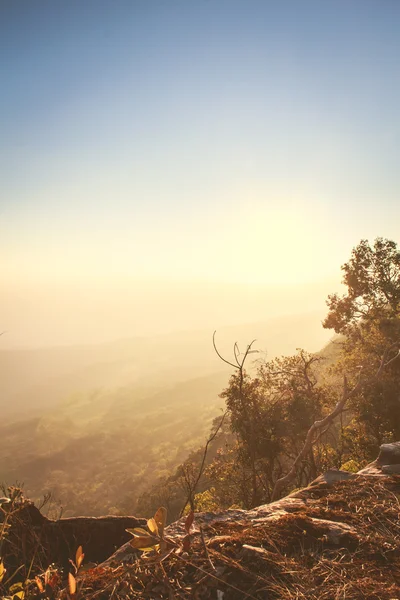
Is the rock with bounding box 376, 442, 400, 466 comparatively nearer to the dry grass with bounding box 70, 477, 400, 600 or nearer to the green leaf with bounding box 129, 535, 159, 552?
the dry grass with bounding box 70, 477, 400, 600

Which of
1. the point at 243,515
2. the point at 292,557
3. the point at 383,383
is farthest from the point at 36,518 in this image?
the point at 383,383

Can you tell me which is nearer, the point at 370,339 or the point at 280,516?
the point at 280,516

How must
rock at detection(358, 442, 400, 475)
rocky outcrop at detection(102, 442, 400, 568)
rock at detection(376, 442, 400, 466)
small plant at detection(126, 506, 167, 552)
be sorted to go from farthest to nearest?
1. rock at detection(376, 442, 400, 466)
2. rock at detection(358, 442, 400, 475)
3. rocky outcrop at detection(102, 442, 400, 568)
4. small plant at detection(126, 506, 167, 552)

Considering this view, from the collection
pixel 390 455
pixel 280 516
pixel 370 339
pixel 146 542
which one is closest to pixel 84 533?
pixel 280 516

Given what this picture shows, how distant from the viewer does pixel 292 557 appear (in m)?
2.99

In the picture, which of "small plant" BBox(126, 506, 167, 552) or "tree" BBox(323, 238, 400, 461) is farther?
"tree" BBox(323, 238, 400, 461)

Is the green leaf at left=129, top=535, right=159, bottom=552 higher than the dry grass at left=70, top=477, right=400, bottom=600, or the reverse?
the green leaf at left=129, top=535, right=159, bottom=552

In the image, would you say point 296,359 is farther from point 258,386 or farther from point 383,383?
point 383,383

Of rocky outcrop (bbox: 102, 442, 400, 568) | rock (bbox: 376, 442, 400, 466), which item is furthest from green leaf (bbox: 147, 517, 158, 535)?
rock (bbox: 376, 442, 400, 466)

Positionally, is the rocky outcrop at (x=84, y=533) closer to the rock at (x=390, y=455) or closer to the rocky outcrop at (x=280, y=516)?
the rocky outcrop at (x=280, y=516)

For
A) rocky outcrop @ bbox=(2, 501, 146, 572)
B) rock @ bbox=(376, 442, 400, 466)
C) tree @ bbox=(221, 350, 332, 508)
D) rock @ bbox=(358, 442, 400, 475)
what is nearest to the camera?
rocky outcrop @ bbox=(2, 501, 146, 572)

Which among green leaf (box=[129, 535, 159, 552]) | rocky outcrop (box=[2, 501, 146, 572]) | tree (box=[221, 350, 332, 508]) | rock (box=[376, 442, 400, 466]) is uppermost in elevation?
green leaf (box=[129, 535, 159, 552])

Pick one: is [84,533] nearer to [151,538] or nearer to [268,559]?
[268,559]

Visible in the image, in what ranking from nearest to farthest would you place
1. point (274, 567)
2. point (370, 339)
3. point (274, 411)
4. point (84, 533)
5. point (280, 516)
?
point (274, 567) → point (280, 516) → point (84, 533) → point (274, 411) → point (370, 339)
